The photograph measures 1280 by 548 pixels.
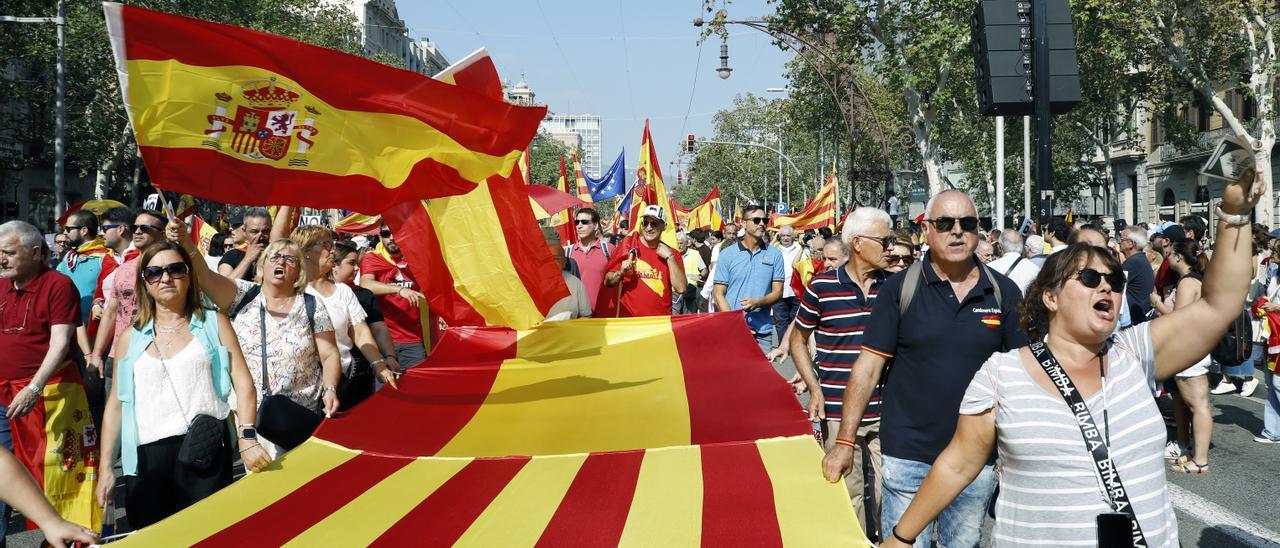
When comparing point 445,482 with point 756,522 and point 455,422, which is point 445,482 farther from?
point 756,522

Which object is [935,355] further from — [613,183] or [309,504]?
[613,183]

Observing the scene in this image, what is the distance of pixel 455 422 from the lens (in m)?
5.66

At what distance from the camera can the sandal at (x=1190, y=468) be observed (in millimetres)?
7699

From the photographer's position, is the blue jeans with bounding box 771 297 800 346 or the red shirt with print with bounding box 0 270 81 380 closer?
the red shirt with print with bounding box 0 270 81 380

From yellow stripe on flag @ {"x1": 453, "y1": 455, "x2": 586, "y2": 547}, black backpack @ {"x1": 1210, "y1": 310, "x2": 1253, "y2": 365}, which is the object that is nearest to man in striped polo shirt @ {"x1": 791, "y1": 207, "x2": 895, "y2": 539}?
yellow stripe on flag @ {"x1": 453, "y1": 455, "x2": 586, "y2": 547}

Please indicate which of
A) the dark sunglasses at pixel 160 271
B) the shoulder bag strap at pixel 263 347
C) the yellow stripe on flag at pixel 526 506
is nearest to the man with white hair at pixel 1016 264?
the yellow stripe on flag at pixel 526 506

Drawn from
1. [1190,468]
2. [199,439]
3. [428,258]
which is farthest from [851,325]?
[1190,468]

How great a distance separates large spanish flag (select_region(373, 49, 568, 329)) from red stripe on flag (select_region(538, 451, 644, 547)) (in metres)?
1.05

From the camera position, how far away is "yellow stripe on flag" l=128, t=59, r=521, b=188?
177 inches

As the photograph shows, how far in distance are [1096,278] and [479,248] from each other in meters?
3.30

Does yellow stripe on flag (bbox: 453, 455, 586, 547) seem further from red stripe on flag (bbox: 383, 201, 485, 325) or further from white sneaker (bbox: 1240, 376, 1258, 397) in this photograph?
white sneaker (bbox: 1240, 376, 1258, 397)

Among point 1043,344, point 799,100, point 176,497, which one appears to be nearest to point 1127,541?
point 1043,344

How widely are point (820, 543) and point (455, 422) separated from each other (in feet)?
7.90

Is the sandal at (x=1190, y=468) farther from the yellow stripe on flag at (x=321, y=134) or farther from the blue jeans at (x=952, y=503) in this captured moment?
the yellow stripe on flag at (x=321, y=134)
